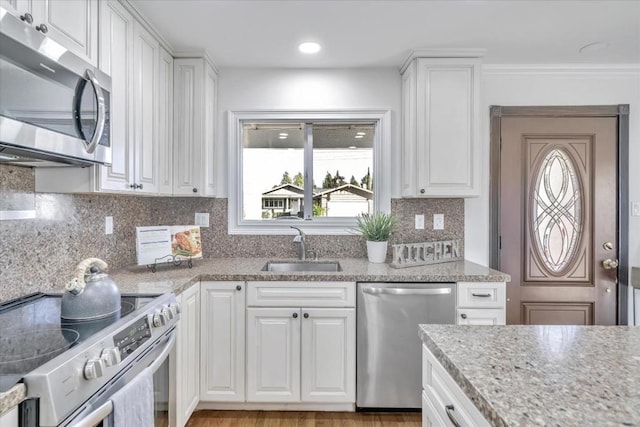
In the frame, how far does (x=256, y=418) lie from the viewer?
210cm

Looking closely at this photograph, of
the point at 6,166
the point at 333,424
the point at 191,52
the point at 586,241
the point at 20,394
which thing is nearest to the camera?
the point at 20,394

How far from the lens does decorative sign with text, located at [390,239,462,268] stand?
7.73 feet

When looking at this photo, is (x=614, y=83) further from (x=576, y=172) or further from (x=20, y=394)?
(x=20, y=394)

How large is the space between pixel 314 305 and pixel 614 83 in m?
2.87

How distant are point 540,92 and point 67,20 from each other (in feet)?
9.95

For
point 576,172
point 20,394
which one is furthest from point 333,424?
point 576,172

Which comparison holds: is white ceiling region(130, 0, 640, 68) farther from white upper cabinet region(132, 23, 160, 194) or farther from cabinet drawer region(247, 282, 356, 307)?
cabinet drawer region(247, 282, 356, 307)

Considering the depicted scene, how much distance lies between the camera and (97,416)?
978 millimetres

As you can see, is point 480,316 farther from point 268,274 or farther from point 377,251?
point 268,274

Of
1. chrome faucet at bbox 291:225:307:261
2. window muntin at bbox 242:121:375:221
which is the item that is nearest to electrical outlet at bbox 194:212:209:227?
window muntin at bbox 242:121:375:221

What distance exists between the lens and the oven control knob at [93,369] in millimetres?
960

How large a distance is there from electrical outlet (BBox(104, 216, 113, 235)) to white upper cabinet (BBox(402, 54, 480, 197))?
2.04 meters

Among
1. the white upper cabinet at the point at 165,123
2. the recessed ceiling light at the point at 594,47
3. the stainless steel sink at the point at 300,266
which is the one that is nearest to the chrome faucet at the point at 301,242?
the stainless steel sink at the point at 300,266

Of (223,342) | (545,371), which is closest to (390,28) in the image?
(545,371)
